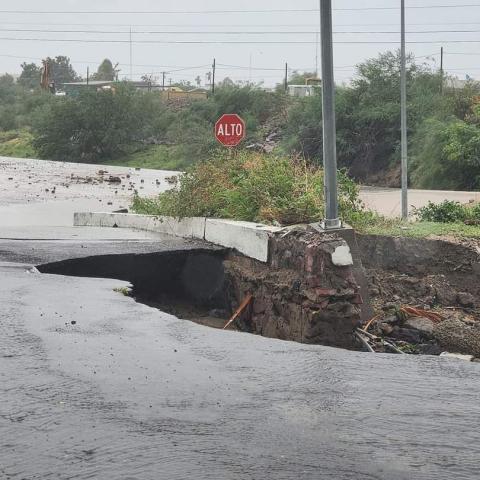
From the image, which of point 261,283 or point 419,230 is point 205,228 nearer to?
point 261,283

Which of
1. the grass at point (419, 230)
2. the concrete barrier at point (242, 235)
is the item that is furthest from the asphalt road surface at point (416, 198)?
the concrete barrier at point (242, 235)

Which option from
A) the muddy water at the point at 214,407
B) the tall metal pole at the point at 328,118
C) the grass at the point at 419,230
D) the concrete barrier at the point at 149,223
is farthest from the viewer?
the concrete barrier at the point at 149,223

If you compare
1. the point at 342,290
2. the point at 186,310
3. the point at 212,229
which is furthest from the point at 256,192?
the point at 342,290

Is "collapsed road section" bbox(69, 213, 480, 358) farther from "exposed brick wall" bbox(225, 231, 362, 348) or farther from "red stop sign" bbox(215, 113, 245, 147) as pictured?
"red stop sign" bbox(215, 113, 245, 147)

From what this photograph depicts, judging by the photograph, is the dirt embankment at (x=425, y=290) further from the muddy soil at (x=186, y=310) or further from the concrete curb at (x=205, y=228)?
the muddy soil at (x=186, y=310)

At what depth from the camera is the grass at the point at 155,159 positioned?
198ft

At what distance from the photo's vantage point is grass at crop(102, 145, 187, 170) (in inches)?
2380

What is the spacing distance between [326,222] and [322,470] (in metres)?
5.63

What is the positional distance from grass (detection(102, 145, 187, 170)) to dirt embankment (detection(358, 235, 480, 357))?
45.9 meters

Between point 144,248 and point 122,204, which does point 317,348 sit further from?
point 122,204

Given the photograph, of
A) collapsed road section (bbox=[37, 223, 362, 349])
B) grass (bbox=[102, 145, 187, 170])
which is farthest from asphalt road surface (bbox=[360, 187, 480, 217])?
grass (bbox=[102, 145, 187, 170])

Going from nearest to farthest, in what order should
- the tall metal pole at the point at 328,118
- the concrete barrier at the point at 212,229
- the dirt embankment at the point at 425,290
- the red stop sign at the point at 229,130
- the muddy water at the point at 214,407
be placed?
the muddy water at the point at 214,407, the dirt embankment at the point at 425,290, the tall metal pole at the point at 328,118, the concrete barrier at the point at 212,229, the red stop sign at the point at 229,130

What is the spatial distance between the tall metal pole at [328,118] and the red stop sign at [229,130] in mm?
6994

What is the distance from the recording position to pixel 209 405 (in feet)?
18.8
